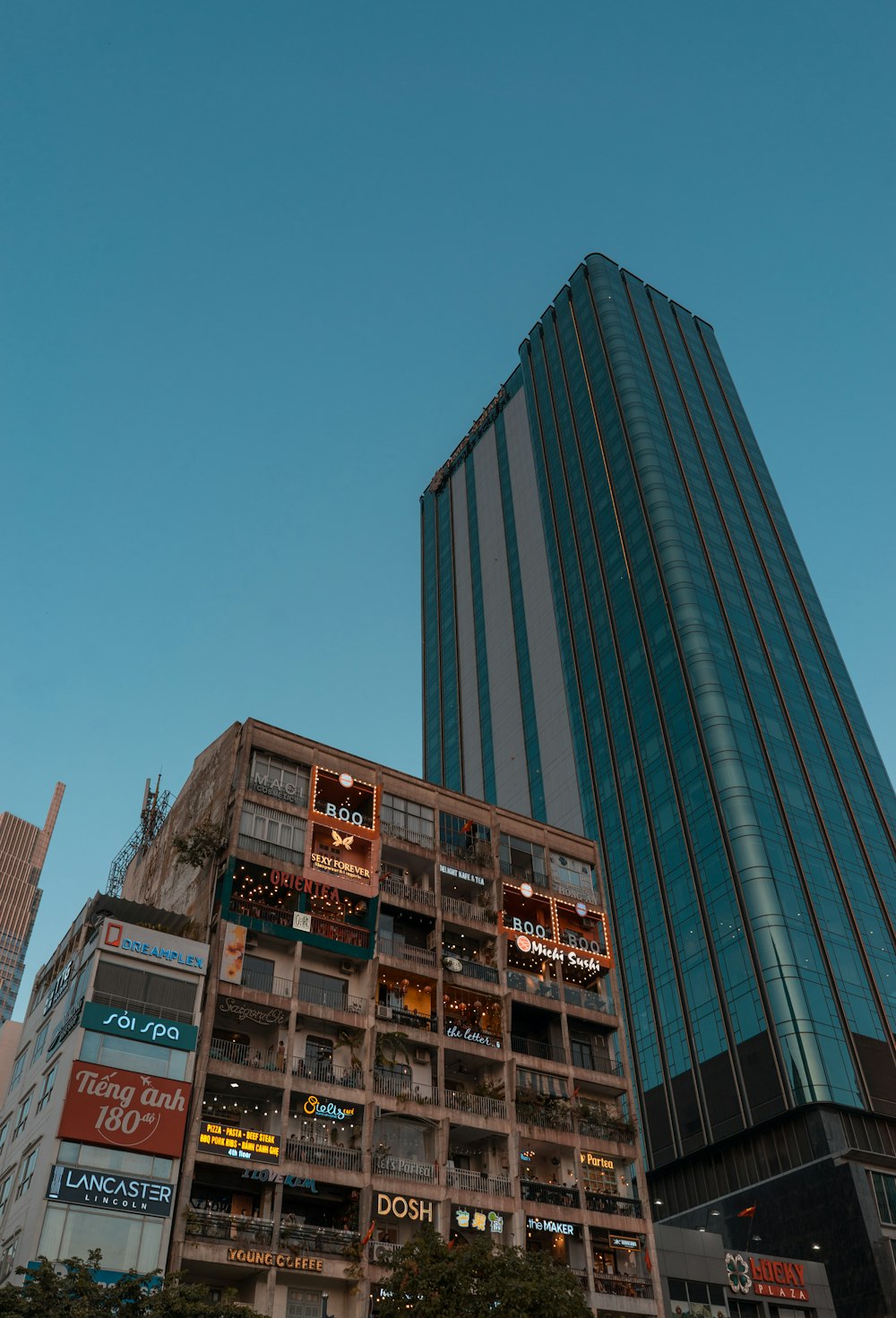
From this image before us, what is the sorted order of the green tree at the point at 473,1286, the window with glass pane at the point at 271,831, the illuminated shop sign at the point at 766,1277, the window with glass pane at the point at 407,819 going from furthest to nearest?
1. the illuminated shop sign at the point at 766,1277
2. the window with glass pane at the point at 407,819
3. the window with glass pane at the point at 271,831
4. the green tree at the point at 473,1286

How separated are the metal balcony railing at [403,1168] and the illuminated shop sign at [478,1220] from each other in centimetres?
218

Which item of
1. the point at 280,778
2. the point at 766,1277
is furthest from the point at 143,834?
the point at 766,1277

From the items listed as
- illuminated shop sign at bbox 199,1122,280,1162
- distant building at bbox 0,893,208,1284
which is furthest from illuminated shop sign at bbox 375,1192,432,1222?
distant building at bbox 0,893,208,1284

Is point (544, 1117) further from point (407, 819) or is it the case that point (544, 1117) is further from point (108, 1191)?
point (108, 1191)

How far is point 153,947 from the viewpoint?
54844 mm

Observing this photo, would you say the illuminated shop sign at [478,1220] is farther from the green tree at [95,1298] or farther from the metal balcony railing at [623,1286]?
the green tree at [95,1298]

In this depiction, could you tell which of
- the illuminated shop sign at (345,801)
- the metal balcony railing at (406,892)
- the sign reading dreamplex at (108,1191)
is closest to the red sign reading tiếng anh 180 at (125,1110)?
the sign reading dreamplex at (108,1191)

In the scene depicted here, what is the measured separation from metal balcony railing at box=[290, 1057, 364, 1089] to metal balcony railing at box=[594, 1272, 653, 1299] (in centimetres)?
1668

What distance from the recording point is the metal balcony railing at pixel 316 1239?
166 ft

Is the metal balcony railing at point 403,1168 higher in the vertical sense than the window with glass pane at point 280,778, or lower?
lower

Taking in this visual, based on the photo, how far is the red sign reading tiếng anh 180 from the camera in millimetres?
48531

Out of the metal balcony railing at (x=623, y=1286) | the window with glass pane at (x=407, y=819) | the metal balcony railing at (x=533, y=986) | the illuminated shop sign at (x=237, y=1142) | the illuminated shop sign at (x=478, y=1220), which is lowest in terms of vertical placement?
the metal balcony railing at (x=623, y=1286)

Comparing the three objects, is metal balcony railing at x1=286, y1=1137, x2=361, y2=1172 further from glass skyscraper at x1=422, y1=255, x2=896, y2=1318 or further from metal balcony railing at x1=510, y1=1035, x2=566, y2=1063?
glass skyscraper at x1=422, y1=255, x2=896, y2=1318

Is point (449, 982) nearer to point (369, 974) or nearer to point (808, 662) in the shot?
point (369, 974)
